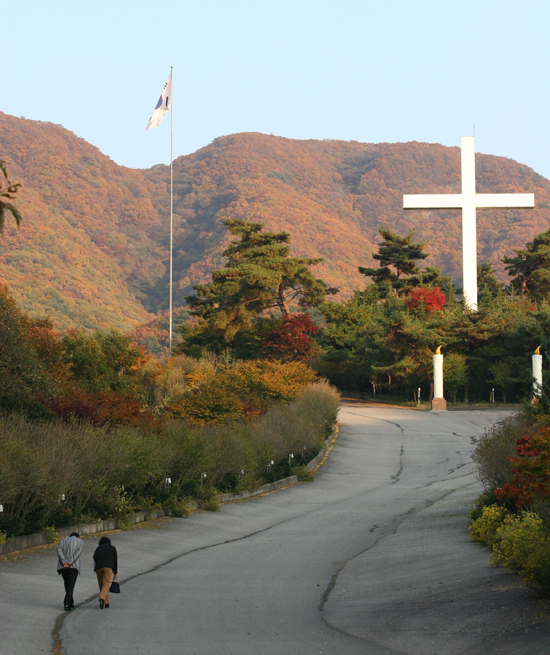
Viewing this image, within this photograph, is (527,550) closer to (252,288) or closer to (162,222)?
(252,288)

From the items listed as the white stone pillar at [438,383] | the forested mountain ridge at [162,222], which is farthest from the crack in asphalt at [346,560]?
the forested mountain ridge at [162,222]

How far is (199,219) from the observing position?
167 meters

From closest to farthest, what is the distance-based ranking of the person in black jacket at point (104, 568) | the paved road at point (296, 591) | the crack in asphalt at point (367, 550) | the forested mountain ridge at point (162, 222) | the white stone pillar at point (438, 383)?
the paved road at point (296, 591) → the crack in asphalt at point (367, 550) → the person in black jacket at point (104, 568) → the white stone pillar at point (438, 383) → the forested mountain ridge at point (162, 222)

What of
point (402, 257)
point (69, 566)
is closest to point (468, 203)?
point (402, 257)

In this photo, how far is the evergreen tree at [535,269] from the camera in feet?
223

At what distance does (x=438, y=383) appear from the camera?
47281mm

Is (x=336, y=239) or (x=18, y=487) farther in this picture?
(x=336, y=239)

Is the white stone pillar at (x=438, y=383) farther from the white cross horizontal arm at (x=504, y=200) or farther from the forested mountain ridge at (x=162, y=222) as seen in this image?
the forested mountain ridge at (x=162, y=222)

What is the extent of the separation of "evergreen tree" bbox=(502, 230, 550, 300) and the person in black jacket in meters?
62.4

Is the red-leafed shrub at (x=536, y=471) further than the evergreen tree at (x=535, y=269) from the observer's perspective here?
No

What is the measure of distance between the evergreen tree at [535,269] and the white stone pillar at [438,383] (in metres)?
23.8

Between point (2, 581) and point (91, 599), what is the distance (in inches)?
55.3

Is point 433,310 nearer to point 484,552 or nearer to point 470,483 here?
point 470,483

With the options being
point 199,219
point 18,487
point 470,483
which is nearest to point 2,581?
point 18,487
